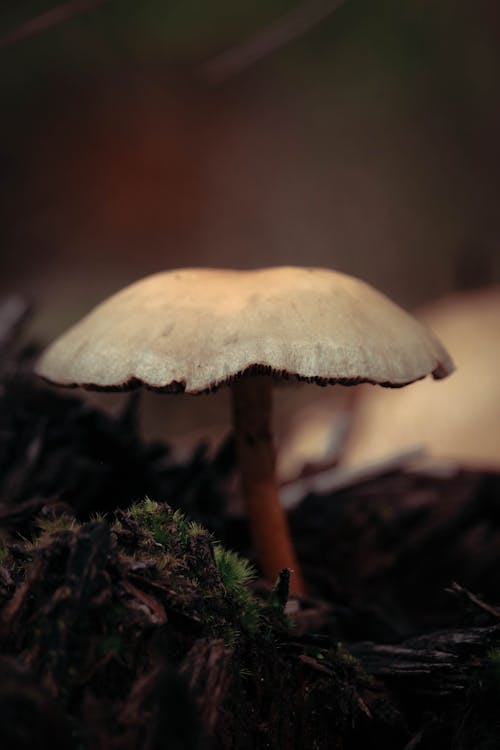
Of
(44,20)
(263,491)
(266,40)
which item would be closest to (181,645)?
(263,491)

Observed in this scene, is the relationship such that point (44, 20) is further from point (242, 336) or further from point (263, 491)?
point (263, 491)

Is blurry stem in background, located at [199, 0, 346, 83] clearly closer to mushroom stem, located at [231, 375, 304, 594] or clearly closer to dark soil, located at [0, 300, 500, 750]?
mushroom stem, located at [231, 375, 304, 594]

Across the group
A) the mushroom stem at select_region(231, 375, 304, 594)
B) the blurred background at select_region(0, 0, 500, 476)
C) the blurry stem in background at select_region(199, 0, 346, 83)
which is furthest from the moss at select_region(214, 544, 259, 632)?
the blurred background at select_region(0, 0, 500, 476)

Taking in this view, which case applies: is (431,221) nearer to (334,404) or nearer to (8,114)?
(334,404)

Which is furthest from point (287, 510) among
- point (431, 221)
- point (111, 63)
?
point (111, 63)

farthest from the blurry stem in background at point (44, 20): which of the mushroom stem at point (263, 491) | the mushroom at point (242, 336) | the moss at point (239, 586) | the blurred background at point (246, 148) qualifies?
the moss at point (239, 586)

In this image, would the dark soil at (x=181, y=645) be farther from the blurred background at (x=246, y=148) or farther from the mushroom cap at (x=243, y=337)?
the blurred background at (x=246, y=148)

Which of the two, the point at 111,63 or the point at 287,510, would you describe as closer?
the point at 287,510
